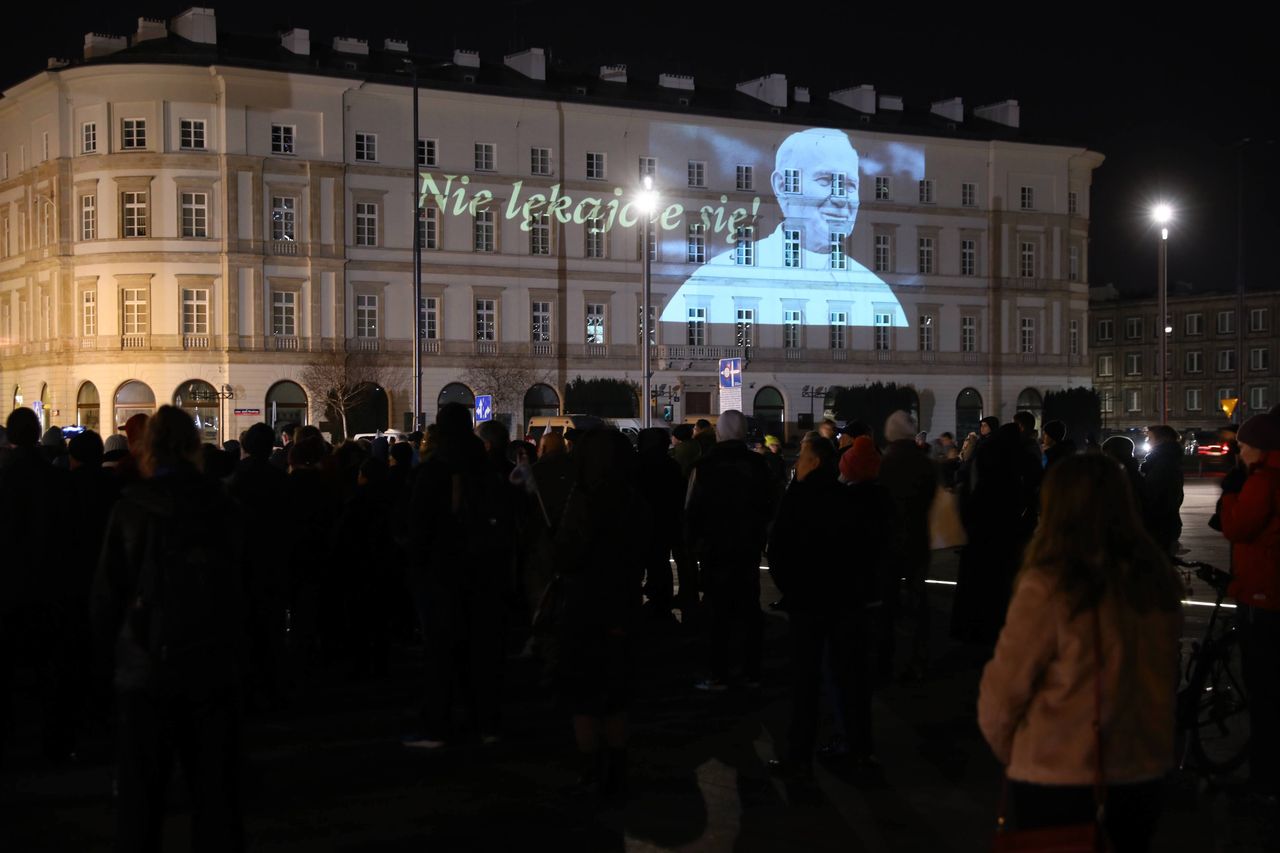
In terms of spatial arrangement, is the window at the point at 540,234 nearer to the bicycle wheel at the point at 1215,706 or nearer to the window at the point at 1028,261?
the window at the point at 1028,261

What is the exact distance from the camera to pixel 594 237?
68125mm

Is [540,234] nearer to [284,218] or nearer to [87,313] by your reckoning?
[284,218]

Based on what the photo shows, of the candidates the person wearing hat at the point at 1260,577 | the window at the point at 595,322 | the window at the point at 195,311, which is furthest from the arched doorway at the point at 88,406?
the person wearing hat at the point at 1260,577

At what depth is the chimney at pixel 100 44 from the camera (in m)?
64.6

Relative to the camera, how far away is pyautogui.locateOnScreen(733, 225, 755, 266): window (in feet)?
232

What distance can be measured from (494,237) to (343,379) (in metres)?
9.91

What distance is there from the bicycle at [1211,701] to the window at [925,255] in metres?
68.6

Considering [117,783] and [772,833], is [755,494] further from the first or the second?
[117,783]

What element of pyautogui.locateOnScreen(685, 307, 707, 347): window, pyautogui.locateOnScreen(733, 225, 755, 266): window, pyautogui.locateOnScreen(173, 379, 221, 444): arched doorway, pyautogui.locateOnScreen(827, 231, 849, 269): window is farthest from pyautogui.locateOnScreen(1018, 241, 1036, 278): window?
pyautogui.locateOnScreen(173, 379, 221, 444): arched doorway

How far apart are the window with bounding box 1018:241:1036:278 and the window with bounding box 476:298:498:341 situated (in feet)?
94.1

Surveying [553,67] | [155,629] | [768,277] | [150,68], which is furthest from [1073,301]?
[155,629]

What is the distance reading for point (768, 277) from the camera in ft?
234

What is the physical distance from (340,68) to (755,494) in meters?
57.0

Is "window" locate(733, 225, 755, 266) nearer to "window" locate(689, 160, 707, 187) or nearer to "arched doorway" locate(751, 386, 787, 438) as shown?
"window" locate(689, 160, 707, 187)
